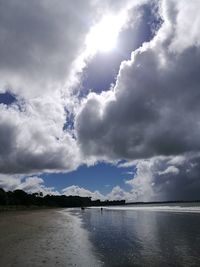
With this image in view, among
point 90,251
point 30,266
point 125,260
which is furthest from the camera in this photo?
point 90,251

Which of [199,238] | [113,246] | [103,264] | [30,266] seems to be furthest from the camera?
[199,238]

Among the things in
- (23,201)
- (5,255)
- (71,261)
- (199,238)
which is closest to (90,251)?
(71,261)

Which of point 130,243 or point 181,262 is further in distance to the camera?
point 130,243

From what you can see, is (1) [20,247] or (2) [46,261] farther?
(1) [20,247]

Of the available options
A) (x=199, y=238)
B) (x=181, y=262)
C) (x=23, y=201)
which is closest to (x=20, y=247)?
(x=181, y=262)

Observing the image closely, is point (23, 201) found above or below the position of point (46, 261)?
above

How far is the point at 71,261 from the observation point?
18891 mm

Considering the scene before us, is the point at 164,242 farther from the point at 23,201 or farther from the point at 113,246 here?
the point at 23,201

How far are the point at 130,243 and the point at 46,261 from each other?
9615 mm

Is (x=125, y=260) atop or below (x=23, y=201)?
below

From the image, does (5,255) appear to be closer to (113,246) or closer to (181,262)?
(113,246)

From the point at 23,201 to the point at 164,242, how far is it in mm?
163443

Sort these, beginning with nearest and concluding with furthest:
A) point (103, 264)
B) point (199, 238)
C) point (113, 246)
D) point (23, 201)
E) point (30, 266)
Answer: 1. point (30, 266)
2. point (103, 264)
3. point (113, 246)
4. point (199, 238)
5. point (23, 201)

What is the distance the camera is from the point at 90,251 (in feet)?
75.6
